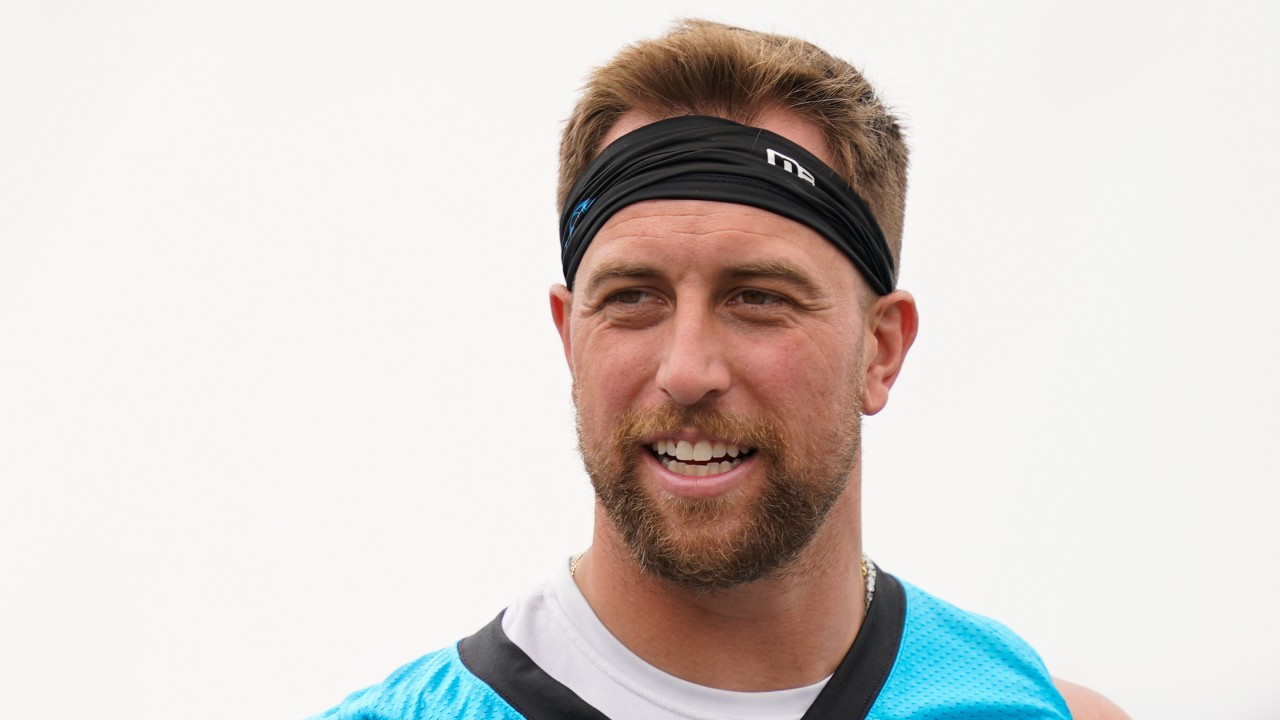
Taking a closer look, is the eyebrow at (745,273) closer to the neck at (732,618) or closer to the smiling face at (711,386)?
the smiling face at (711,386)

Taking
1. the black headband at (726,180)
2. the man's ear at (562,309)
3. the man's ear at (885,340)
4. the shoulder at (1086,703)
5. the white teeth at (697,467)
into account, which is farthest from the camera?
the shoulder at (1086,703)

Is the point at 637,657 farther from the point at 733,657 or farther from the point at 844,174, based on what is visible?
the point at 844,174

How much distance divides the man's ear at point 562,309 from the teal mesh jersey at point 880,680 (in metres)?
0.72

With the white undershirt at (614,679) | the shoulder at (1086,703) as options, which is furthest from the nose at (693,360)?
the shoulder at (1086,703)

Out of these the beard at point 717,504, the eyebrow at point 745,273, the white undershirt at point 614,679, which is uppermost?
the eyebrow at point 745,273

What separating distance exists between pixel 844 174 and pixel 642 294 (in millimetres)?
604

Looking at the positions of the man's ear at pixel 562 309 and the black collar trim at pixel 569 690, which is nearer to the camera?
the black collar trim at pixel 569 690

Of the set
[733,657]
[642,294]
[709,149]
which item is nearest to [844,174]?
[709,149]

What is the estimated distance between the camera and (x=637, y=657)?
3307mm

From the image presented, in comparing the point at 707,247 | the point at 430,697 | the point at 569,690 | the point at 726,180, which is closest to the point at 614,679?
the point at 569,690

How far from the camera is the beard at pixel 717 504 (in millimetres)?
3072

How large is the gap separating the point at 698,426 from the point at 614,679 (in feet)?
2.25

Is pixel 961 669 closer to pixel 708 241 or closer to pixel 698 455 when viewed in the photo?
pixel 698 455

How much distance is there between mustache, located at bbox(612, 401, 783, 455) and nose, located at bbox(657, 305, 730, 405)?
3 cm
